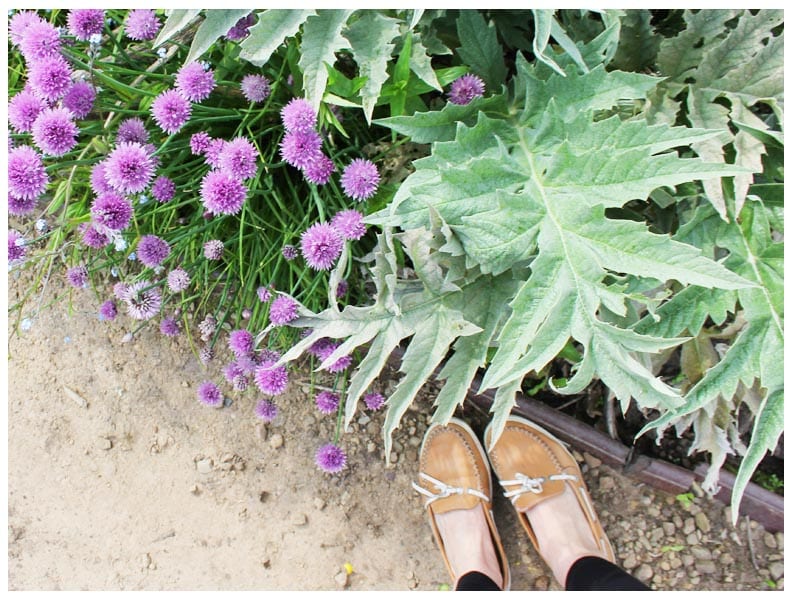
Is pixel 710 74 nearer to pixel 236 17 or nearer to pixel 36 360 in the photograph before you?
pixel 236 17

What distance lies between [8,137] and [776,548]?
179cm

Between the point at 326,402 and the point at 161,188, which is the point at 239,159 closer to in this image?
the point at 161,188

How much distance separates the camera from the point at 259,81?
1079 mm

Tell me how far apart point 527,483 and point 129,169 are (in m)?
1.21

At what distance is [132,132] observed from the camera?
1.07 metres

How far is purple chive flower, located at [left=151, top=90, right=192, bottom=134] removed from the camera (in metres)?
1.02

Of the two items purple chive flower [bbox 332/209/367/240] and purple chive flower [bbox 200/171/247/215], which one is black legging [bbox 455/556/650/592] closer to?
purple chive flower [bbox 332/209/367/240]

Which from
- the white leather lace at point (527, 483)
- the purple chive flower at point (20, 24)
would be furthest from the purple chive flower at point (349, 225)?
the white leather lace at point (527, 483)

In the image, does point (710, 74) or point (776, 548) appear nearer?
point (710, 74)

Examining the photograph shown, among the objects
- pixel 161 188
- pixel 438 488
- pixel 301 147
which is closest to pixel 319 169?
pixel 301 147

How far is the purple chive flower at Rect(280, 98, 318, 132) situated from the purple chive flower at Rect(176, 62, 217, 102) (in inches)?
5.1

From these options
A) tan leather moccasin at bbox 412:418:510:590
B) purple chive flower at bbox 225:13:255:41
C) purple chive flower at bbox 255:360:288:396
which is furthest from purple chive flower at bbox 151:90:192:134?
tan leather moccasin at bbox 412:418:510:590

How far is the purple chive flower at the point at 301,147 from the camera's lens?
104cm
